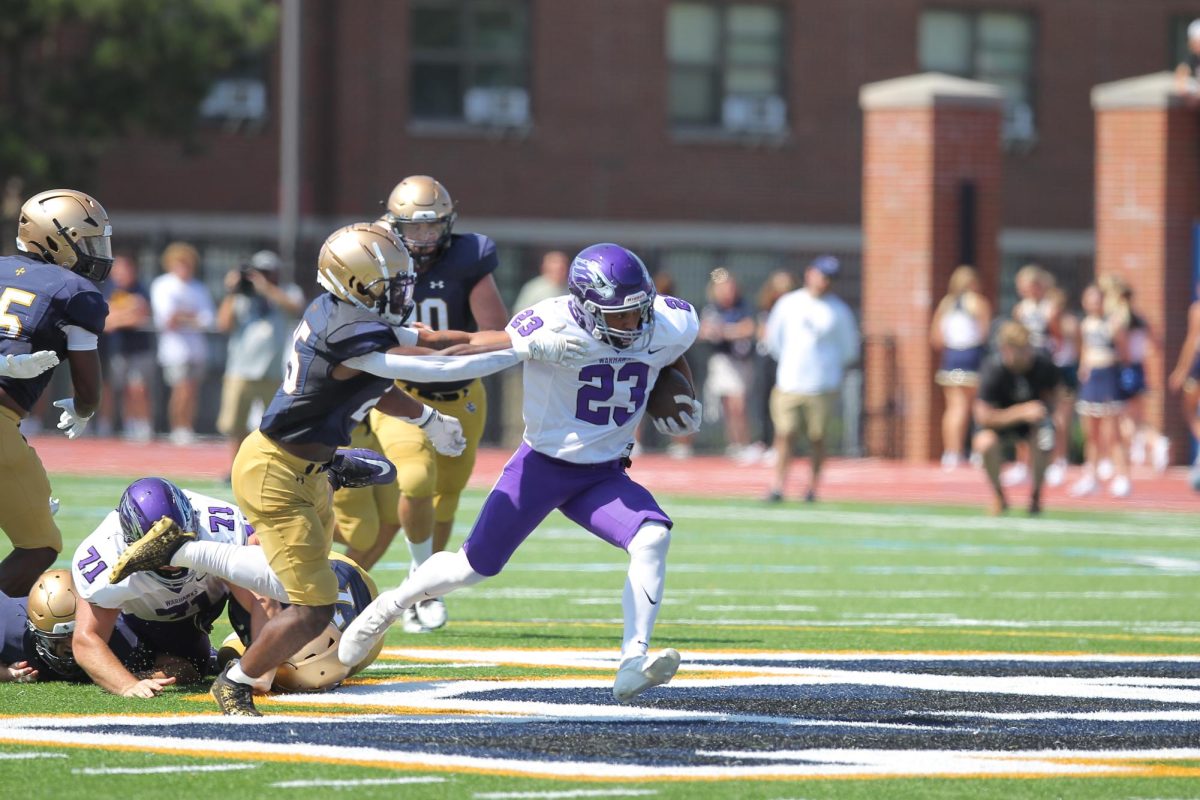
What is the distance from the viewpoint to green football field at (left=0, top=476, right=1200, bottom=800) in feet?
21.6

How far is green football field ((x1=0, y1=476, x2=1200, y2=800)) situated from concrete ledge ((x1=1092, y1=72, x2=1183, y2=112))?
471 inches

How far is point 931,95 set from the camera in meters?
25.2

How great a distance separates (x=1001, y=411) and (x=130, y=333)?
11.2 m

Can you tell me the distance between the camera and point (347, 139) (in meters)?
34.0

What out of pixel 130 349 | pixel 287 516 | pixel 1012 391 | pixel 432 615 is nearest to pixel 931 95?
pixel 1012 391

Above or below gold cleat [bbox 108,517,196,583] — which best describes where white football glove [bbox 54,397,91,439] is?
above

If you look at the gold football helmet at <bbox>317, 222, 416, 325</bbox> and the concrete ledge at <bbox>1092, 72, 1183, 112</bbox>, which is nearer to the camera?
the gold football helmet at <bbox>317, 222, 416, 325</bbox>

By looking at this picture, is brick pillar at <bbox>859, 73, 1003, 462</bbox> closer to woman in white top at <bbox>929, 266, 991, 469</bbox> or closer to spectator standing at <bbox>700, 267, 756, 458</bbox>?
spectator standing at <bbox>700, 267, 756, 458</bbox>

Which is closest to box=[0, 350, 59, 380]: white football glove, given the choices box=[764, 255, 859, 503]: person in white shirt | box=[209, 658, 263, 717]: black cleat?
box=[209, 658, 263, 717]: black cleat

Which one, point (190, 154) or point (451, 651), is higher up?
point (190, 154)

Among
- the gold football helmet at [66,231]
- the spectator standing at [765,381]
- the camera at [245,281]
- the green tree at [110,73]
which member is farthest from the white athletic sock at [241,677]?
the green tree at [110,73]

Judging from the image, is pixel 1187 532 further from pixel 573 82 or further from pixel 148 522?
pixel 573 82

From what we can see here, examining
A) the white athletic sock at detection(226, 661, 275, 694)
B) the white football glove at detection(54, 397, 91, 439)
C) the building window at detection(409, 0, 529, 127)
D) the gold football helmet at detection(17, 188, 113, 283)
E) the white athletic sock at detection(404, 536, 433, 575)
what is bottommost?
the white athletic sock at detection(226, 661, 275, 694)

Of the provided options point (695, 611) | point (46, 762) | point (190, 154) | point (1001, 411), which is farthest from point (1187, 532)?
point (190, 154)
